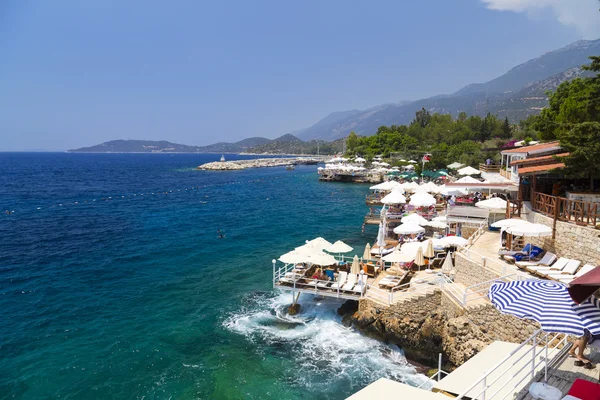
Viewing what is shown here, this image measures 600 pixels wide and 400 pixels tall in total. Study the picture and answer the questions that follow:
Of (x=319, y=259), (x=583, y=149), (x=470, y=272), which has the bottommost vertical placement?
(x=470, y=272)

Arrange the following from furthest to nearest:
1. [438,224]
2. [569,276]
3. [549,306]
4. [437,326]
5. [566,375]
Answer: [438,224], [437,326], [569,276], [566,375], [549,306]

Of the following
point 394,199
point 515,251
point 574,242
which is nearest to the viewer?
point 574,242

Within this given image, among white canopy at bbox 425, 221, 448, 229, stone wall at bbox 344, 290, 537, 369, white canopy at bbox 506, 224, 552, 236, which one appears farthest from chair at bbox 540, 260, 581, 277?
white canopy at bbox 425, 221, 448, 229

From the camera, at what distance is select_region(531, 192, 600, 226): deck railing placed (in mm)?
13031

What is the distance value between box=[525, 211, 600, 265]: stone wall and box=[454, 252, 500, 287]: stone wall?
2826 mm

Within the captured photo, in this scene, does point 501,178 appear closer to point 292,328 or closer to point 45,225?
point 292,328

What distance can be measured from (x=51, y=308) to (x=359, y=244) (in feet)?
64.1

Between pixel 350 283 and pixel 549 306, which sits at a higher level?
pixel 549 306

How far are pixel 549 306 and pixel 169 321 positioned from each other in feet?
47.9

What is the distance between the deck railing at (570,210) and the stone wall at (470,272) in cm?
353

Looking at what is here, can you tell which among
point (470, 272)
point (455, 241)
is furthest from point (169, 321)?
point (455, 241)

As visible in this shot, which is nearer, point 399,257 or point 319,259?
point 319,259

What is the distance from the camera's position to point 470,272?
14.4 metres

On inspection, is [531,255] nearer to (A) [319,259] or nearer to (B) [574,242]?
(B) [574,242]
